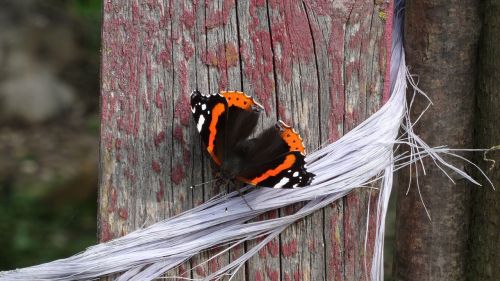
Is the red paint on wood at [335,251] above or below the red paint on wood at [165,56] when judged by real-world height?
below

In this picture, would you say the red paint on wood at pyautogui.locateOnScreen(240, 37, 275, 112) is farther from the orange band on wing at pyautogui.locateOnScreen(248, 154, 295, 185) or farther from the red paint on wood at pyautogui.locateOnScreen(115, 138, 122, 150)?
the red paint on wood at pyautogui.locateOnScreen(115, 138, 122, 150)

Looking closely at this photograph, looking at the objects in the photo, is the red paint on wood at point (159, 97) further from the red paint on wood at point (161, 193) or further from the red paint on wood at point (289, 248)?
the red paint on wood at point (289, 248)

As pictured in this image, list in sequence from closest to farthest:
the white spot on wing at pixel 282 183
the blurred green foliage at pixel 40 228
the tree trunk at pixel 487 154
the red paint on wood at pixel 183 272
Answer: the white spot on wing at pixel 282 183 → the red paint on wood at pixel 183 272 → the tree trunk at pixel 487 154 → the blurred green foliage at pixel 40 228

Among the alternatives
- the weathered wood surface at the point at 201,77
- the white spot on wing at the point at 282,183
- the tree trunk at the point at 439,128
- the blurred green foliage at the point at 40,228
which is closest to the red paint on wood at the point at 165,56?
the weathered wood surface at the point at 201,77

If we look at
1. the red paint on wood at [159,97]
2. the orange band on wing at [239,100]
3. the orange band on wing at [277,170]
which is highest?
the red paint on wood at [159,97]

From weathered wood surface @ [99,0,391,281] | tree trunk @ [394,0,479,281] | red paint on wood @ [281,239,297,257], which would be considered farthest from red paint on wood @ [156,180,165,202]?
tree trunk @ [394,0,479,281]

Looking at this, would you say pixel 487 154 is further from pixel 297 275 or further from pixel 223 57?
pixel 223 57

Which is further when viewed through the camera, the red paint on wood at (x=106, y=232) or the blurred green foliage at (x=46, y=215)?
the blurred green foliage at (x=46, y=215)

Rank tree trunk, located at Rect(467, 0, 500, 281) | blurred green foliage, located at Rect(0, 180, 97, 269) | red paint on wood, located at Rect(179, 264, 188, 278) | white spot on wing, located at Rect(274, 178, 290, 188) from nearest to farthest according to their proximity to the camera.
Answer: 1. white spot on wing, located at Rect(274, 178, 290, 188)
2. red paint on wood, located at Rect(179, 264, 188, 278)
3. tree trunk, located at Rect(467, 0, 500, 281)
4. blurred green foliage, located at Rect(0, 180, 97, 269)
